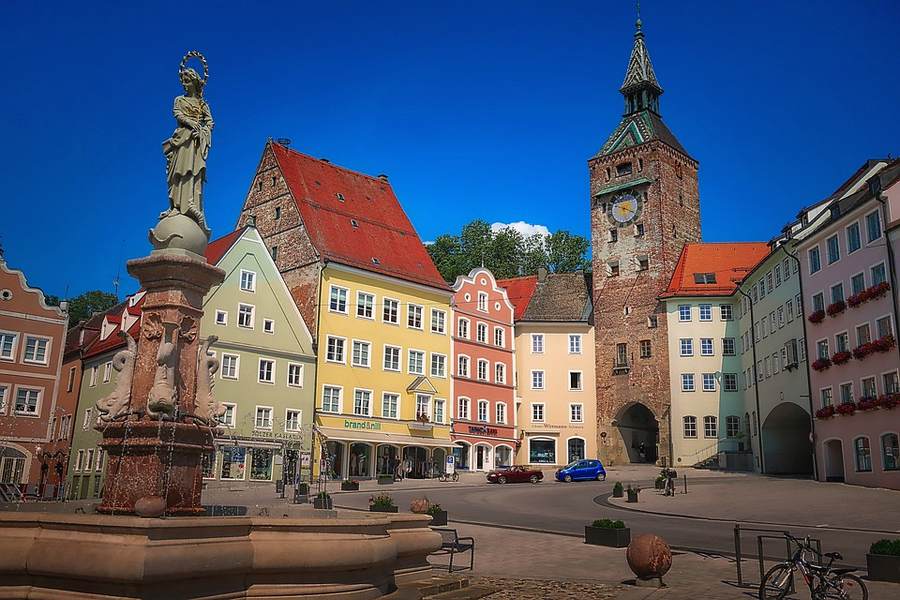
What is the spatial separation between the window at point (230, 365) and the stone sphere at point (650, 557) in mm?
33308

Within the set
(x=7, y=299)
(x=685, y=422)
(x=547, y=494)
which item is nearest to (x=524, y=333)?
(x=685, y=422)

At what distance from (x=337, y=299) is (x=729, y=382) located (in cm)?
2869

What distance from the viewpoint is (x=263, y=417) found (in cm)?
4481

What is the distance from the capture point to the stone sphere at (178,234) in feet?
43.5

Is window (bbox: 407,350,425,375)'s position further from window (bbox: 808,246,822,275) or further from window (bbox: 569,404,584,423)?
window (bbox: 808,246,822,275)

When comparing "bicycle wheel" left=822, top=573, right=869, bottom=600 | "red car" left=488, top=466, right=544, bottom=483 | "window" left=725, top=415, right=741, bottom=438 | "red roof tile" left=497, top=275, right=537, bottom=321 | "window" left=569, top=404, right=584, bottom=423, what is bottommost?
"bicycle wheel" left=822, top=573, right=869, bottom=600

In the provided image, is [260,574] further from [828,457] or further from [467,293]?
[467,293]

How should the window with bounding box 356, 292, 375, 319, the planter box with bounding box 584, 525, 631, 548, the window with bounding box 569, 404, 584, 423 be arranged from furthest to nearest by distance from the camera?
the window with bounding box 569, 404, 584, 423 < the window with bounding box 356, 292, 375, 319 < the planter box with bounding box 584, 525, 631, 548

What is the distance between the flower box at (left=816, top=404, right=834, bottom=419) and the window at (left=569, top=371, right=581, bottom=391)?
24.8 meters

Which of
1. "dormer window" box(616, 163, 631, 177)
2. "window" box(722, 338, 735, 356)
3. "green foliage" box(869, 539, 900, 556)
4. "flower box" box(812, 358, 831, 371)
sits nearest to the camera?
"green foliage" box(869, 539, 900, 556)

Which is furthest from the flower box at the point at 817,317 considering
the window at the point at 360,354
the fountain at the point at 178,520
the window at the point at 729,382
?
the fountain at the point at 178,520

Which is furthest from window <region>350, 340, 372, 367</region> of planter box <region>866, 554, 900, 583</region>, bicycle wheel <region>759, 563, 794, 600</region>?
bicycle wheel <region>759, 563, 794, 600</region>

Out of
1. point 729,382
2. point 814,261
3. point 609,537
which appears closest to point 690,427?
point 729,382

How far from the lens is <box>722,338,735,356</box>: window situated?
194ft
